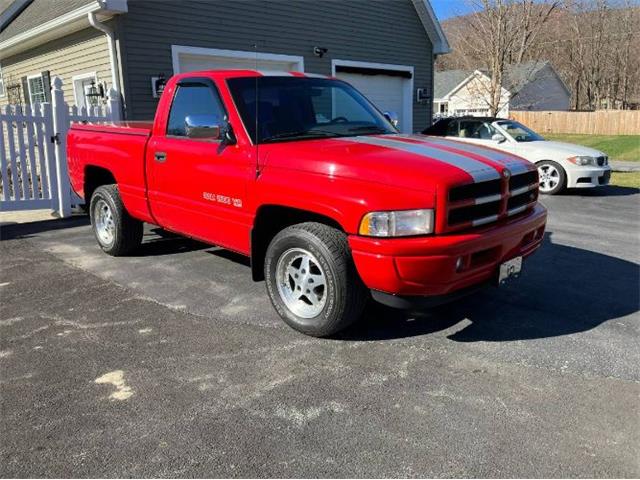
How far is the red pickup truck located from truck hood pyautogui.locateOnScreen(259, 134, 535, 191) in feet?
0.03

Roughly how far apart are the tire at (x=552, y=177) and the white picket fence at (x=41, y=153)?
840 centimetres

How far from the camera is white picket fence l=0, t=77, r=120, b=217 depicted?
802cm

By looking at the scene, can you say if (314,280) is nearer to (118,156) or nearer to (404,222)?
(404,222)

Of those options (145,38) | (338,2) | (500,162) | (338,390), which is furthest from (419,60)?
(338,390)

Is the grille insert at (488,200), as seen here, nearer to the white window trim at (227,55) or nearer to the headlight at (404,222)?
the headlight at (404,222)

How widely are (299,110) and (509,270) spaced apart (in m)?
2.15

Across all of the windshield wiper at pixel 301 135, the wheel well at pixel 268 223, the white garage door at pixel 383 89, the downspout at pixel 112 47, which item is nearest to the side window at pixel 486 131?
the white garage door at pixel 383 89

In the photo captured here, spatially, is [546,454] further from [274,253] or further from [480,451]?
[274,253]

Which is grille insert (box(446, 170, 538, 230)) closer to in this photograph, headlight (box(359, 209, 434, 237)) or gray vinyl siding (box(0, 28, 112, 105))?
headlight (box(359, 209, 434, 237))

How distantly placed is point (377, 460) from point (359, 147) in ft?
7.31

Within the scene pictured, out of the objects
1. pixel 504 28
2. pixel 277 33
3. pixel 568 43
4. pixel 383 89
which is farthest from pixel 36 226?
pixel 568 43

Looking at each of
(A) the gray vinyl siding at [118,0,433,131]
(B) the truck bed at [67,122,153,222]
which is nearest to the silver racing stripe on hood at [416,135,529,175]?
(B) the truck bed at [67,122,153,222]

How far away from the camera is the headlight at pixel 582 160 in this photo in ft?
33.9

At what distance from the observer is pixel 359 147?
391cm
